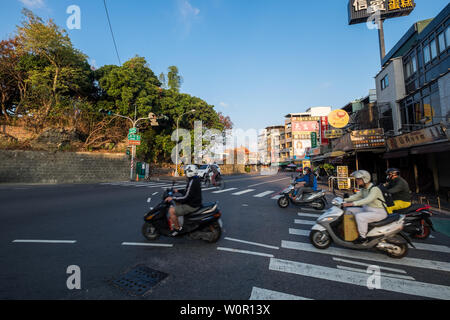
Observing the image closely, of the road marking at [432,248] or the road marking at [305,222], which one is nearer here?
the road marking at [432,248]

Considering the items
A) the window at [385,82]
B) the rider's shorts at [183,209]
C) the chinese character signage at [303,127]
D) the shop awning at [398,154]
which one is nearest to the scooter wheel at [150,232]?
the rider's shorts at [183,209]

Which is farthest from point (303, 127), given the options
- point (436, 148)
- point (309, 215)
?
point (309, 215)

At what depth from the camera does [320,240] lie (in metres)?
4.27

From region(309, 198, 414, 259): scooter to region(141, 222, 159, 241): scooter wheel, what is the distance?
3633mm

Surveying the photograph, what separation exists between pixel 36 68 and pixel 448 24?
121 ft

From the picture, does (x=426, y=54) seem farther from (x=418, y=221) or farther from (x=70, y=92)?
(x=70, y=92)

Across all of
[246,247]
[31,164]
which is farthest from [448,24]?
[31,164]

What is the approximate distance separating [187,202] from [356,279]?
10.9ft

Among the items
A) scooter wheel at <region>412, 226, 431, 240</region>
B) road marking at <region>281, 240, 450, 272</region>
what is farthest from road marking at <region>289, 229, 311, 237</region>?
scooter wheel at <region>412, 226, 431, 240</region>

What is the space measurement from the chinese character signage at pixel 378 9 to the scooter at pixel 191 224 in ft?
92.5

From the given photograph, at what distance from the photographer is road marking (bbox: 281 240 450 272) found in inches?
141

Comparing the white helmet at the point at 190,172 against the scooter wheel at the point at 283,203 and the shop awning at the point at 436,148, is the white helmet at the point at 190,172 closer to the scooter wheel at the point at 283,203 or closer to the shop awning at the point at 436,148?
the scooter wheel at the point at 283,203

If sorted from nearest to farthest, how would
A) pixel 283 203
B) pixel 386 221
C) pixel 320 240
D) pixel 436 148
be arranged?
pixel 386 221 < pixel 320 240 < pixel 283 203 < pixel 436 148

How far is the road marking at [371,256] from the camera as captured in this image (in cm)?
358
